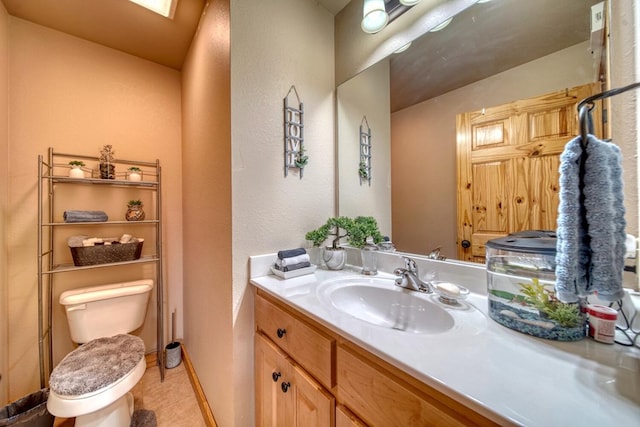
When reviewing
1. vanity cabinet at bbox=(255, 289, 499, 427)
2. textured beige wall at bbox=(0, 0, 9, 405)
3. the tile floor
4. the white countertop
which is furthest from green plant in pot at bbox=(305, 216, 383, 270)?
textured beige wall at bbox=(0, 0, 9, 405)

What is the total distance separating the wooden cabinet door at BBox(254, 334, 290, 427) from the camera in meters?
0.85

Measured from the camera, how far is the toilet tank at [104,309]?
4.43 feet

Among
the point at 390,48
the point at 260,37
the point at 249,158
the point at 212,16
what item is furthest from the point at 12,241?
the point at 390,48

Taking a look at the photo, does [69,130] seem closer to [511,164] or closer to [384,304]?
[384,304]

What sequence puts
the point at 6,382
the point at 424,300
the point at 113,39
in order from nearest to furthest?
1. the point at 424,300
2. the point at 6,382
3. the point at 113,39

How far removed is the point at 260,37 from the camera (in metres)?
1.09

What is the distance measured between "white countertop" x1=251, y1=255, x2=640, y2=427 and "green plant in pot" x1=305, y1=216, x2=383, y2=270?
0.50 metres

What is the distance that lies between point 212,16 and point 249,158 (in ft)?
2.67

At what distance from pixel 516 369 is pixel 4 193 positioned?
7.66 ft

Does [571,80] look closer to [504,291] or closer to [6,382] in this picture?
[504,291]

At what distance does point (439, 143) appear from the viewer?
1.01 metres

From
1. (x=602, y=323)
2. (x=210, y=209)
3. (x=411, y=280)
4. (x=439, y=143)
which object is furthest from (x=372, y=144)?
(x=602, y=323)

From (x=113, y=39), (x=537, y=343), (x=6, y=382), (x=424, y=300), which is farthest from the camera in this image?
(x=113, y=39)

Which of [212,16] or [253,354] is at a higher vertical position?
[212,16]
